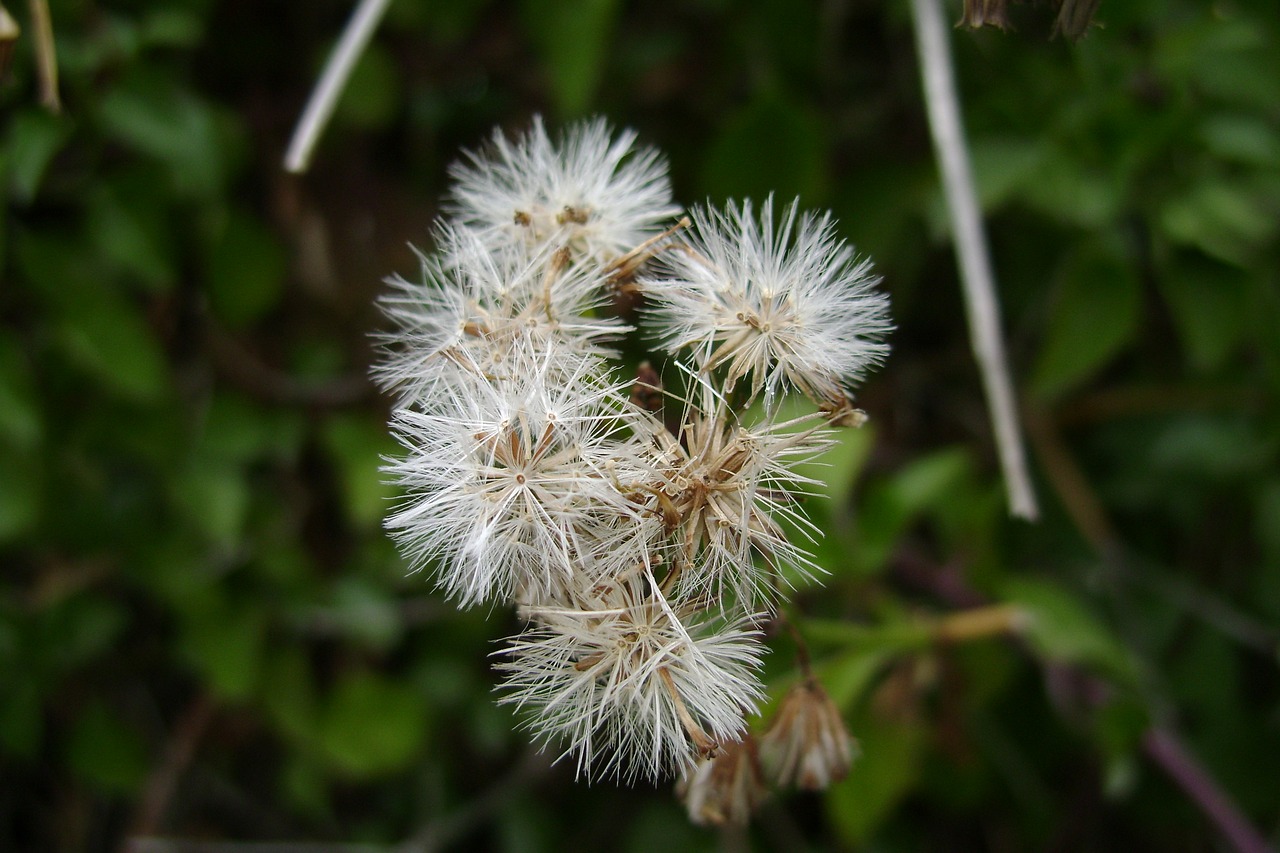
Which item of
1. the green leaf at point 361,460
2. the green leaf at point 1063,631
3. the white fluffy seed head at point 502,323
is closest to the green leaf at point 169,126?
the green leaf at point 361,460

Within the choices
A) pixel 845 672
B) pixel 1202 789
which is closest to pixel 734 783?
pixel 845 672

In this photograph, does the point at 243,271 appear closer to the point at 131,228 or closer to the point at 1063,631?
the point at 131,228

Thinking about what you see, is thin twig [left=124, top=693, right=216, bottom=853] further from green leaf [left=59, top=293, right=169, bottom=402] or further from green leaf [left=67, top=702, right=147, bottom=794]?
green leaf [left=59, top=293, right=169, bottom=402]

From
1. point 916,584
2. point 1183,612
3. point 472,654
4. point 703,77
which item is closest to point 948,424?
point 916,584

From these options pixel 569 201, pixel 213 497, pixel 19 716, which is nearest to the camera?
pixel 569 201

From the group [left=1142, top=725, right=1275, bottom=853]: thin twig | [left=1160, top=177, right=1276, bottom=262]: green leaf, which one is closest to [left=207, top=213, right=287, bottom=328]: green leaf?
[left=1160, top=177, right=1276, bottom=262]: green leaf
